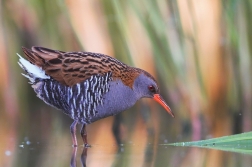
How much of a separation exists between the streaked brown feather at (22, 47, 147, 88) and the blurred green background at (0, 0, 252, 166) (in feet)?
1.69

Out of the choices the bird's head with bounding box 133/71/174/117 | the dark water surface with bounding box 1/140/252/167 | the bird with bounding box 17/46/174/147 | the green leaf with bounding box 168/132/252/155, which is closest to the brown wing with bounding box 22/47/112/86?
the bird with bounding box 17/46/174/147

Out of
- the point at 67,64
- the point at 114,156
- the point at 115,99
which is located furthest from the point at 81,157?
the point at 67,64

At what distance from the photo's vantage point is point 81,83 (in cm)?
437

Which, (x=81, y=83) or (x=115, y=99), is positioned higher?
(x=81, y=83)

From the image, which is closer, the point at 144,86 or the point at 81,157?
the point at 81,157

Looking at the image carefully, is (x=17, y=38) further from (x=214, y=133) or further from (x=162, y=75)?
(x=214, y=133)

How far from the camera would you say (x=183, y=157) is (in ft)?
11.7

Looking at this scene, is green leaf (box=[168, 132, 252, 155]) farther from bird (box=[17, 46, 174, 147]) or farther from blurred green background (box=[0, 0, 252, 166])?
blurred green background (box=[0, 0, 252, 166])

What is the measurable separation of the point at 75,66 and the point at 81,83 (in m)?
0.13

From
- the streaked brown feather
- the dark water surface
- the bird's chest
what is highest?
the streaked brown feather

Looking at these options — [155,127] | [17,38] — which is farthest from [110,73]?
[17,38]

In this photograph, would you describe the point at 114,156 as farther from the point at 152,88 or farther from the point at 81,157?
the point at 152,88

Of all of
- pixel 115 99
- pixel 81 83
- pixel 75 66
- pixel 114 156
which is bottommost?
pixel 114 156

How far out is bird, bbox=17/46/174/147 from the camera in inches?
172
